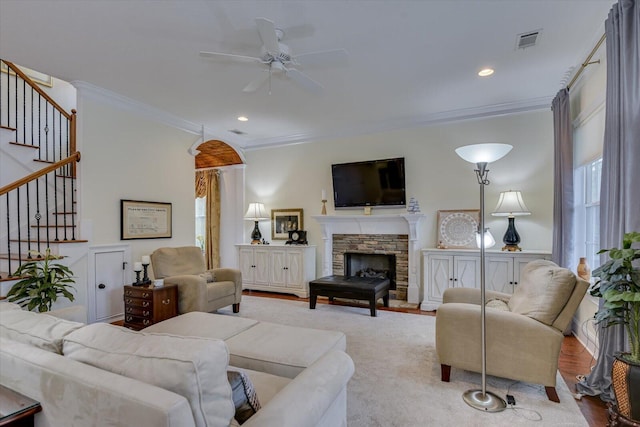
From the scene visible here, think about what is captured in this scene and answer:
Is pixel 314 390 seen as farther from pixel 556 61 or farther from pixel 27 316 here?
pixel 556 61

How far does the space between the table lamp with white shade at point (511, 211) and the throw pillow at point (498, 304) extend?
1482 millimetres

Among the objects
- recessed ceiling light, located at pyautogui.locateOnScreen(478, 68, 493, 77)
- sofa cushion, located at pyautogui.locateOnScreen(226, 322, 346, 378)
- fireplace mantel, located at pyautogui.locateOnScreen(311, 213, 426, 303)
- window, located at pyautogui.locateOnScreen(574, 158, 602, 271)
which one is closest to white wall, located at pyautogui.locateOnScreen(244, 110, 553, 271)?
fireplace mantel, located at pyautogui.locateOnScreen(311, 213, 426, 303)

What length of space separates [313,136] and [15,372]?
516 centimetres

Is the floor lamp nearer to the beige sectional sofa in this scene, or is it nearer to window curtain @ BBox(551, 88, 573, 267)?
the beige sectional sofa

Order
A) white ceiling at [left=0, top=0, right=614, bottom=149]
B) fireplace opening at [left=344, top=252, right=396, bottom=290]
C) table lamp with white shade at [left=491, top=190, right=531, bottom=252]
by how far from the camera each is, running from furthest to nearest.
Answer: fireplace opening at [left=344, top=252, right=396, bottom=290] < table lamp with white shade at [left=491, top=190, right=531, bottom=252] < white ceiling at [left=0, top=0, right=614, bottom=149]

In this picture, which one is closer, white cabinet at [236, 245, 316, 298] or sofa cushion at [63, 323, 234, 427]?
sofa cushion at [63, 323, 234, 427]

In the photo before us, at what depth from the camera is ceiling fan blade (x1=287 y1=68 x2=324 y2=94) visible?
9.61 feet

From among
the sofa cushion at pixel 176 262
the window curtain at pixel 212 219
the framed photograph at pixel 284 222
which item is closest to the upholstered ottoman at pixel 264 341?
the sofa cushion at pixel 176 262

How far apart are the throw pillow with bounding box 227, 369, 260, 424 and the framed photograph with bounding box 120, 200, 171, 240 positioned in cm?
377

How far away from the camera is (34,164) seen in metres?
4.17

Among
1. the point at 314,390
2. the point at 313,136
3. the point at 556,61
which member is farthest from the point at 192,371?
the point at 313,136

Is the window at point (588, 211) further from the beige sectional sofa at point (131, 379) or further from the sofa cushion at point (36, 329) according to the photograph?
the sofa cushion at point (36, 329)

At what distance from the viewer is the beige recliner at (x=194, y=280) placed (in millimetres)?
3807

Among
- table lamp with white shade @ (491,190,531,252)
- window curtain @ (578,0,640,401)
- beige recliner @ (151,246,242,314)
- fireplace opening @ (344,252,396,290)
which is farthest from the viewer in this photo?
fireplace opening @ (344,252,396,290)
